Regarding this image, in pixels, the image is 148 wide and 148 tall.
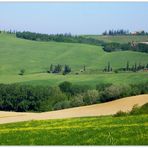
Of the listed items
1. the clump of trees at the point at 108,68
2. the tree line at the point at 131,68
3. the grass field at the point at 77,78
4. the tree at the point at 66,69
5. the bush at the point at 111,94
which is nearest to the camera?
the bush at the point at 111,94

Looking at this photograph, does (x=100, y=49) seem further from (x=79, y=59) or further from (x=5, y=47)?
(x=5, y=47)

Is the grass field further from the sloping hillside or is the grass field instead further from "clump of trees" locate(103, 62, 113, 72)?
the sloping hillside

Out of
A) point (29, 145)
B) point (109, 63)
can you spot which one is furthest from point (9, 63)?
point (29, 145)

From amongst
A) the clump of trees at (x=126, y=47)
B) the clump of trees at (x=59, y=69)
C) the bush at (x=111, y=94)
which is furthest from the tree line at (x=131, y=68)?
the bush at (x=111, y=94)

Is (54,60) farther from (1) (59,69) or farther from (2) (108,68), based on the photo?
(2) (108,68)

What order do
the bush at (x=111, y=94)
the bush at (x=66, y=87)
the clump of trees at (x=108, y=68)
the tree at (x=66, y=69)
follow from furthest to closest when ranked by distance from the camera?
the tree at (x=66, y=69)
the clump of trees at (x=108, y=68)
the bush at (x=66, y=87)
the bush at (x=111, y=94)

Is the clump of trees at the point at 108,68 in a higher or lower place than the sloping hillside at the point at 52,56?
lower

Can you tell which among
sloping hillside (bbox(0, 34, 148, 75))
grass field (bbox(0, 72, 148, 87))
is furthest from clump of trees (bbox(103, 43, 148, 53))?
grass field (bbox(0, 72, 148, 87))

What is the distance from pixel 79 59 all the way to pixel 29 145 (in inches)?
6292

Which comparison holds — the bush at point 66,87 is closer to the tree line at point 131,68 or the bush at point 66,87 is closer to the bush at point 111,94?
the tree line at point 131,68

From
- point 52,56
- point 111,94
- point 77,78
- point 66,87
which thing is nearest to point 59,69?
point 52,56

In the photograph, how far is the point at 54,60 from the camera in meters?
176

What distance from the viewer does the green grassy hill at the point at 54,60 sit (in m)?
138

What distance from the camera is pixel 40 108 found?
3962 inches
